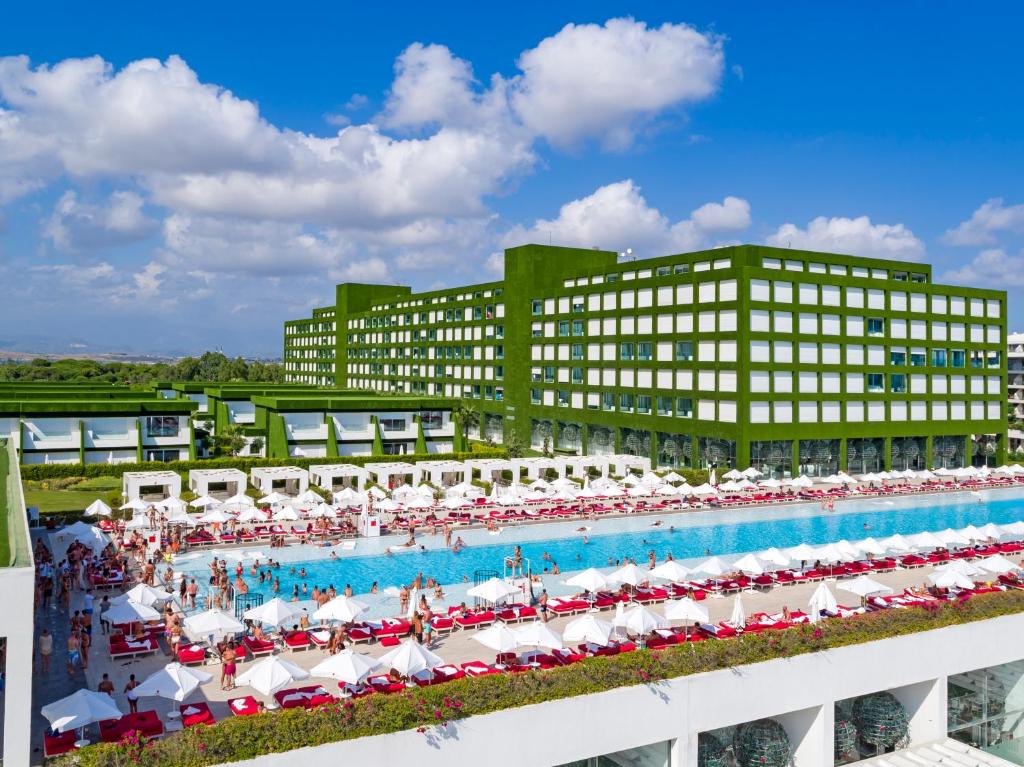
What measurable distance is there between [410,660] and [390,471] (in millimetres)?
38086

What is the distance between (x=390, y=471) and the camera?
58750 millimetres

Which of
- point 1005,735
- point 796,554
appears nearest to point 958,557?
point 796,554

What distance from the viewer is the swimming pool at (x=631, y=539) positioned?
38406 mm

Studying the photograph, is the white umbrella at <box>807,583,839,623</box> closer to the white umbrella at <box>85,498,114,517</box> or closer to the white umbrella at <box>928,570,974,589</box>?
the white umbrella at <box>928,570,974,589</box>

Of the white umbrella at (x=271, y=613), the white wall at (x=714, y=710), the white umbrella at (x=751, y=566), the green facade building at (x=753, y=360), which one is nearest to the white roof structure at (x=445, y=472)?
the green facade building at (x=753, y=360)

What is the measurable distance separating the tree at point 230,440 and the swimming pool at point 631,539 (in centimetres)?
2578

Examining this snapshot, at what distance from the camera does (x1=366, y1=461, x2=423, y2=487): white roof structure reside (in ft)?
191

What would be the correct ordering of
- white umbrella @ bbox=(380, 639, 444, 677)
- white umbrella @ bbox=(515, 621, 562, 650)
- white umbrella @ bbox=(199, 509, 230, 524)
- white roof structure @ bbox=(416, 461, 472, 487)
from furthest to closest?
white roof structure @ bbox=(416, 461, 472, 487) < white umbrella @ bbox=(199, 509, 230, 524) < white umbrella @ bbox=(515, 621, 562, 650) < white umbrella @ bbox=(380, 639, 444, 677)

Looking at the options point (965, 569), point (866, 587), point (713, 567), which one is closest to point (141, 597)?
point (713, 567)

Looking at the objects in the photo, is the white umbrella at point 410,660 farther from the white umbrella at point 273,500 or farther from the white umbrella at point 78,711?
the white umbrella at point 273,500

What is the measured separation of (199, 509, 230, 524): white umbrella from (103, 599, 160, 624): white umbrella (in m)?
16.3

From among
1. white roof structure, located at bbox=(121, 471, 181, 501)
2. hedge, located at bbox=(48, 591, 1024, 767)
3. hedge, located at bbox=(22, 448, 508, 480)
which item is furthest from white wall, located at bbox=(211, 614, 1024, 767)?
hedge, located at bbox=(22, 448, 508, 480)

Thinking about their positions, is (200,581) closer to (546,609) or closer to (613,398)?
(546,609)

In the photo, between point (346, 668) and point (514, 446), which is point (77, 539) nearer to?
point (346, 668)
